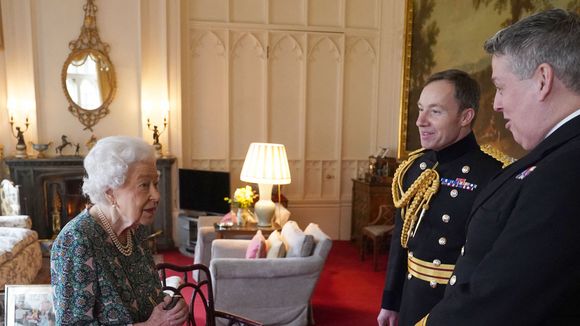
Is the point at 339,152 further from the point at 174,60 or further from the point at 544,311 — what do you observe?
the point at 544,311

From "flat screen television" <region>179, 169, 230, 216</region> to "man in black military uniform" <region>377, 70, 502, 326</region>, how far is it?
371cm

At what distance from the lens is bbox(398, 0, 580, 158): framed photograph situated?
335 centimetres

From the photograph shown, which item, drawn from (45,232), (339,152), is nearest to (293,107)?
(339,152)

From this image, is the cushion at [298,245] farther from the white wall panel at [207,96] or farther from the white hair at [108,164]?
the white wall panel at [207,96]

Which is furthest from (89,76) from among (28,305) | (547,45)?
(547,45)

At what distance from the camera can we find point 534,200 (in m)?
0.73

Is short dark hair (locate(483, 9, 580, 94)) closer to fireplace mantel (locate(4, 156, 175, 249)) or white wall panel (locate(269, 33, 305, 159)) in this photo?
fireplace mantel (locate(4, 156, 175, 249))

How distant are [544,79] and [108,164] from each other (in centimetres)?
132

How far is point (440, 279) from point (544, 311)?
0.83 meters

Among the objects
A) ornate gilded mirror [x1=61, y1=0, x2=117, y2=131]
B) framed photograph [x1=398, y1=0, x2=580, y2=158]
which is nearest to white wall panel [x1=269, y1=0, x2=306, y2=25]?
framed photograph [x1=398, y1=0, x2=580, y2=158]

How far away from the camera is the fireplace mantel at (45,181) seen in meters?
5.00

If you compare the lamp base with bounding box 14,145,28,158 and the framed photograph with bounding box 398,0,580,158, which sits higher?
the framed photograph with bounding box 398,0,580,158

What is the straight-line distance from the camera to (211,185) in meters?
5.24

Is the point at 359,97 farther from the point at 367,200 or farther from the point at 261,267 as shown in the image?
the point at 261,267
